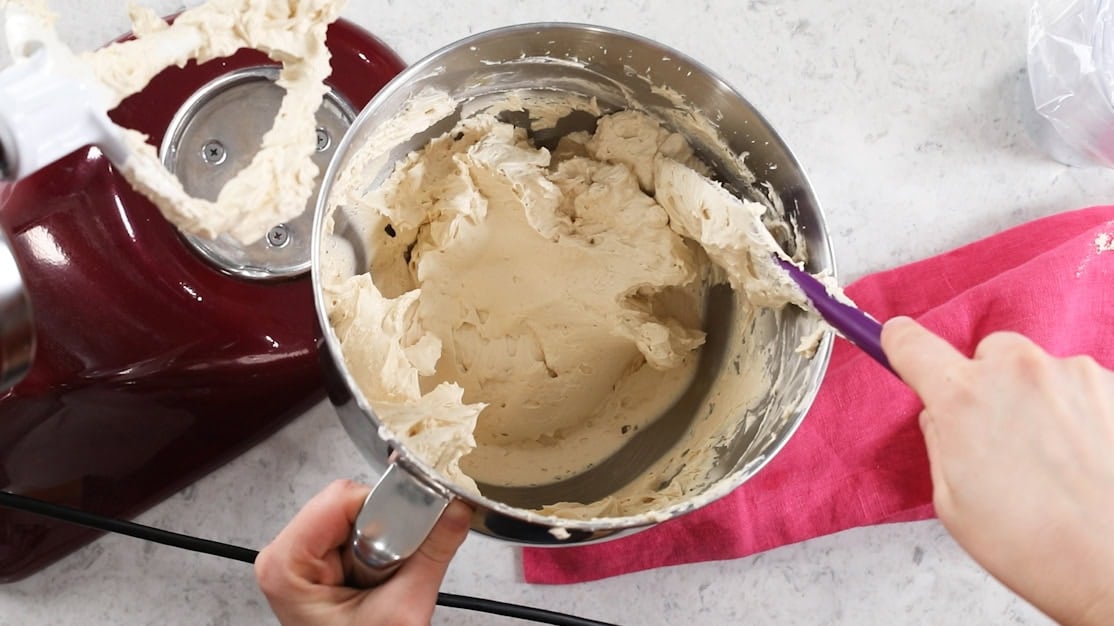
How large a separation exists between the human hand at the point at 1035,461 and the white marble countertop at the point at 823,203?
0.96 feet

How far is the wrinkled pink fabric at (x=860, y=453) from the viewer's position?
0.58 meters

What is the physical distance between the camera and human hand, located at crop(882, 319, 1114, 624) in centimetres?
32

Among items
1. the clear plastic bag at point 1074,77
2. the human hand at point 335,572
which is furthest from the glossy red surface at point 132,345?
the clear plastic bag at point 1074,77

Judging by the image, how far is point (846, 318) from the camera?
41 centimetres

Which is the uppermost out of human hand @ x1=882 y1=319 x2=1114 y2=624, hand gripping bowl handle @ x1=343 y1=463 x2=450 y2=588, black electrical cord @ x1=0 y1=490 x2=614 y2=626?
human hand @ x1=882 y1=319 x2=1114 y2=624

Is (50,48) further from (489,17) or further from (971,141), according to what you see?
(971,141)

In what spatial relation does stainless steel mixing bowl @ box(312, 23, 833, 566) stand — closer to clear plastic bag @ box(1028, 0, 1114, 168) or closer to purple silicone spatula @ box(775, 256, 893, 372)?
purple silicone spatula @ box(775, 256, 893, 372)

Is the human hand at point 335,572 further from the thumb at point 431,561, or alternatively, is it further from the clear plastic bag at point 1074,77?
the clear plastic bag at point 1074,77

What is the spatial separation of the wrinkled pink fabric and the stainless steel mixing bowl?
76 mm

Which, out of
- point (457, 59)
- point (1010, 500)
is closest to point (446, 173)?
point (457, 59)

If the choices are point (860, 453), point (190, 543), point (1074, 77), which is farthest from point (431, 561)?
point (1074, 77)

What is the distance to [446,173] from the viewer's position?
1.69 ft

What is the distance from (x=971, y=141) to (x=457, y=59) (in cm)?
44

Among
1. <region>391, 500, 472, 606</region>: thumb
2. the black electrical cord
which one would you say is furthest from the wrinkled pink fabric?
<region>391, 500, 472, 606</region>: thumb
